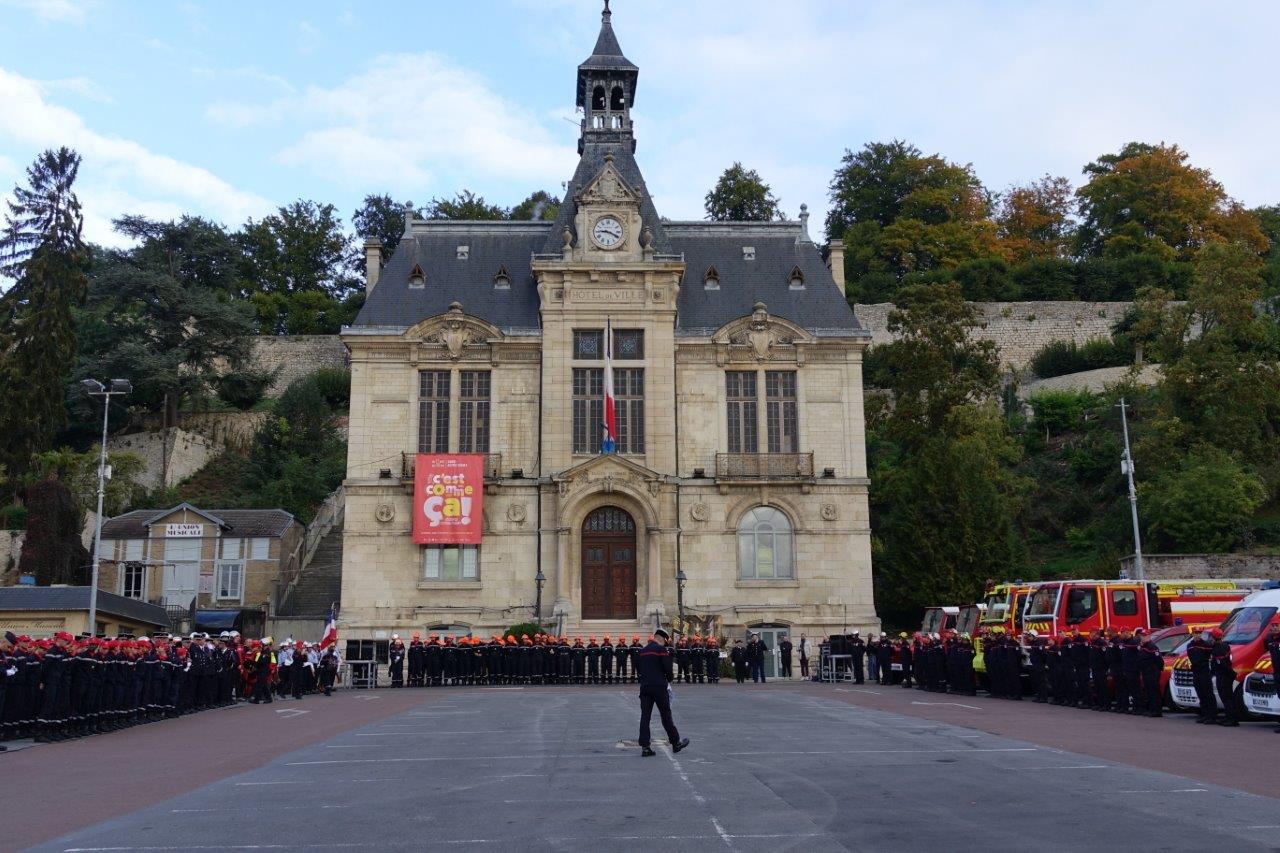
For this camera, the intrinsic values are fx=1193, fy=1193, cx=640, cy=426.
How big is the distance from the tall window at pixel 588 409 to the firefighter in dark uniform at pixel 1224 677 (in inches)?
966

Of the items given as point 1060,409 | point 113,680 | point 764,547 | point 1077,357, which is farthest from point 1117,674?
point 1077,357

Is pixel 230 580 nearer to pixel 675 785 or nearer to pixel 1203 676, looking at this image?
pixel 1203 676

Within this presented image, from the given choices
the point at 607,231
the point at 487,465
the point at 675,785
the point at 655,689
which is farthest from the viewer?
the point at 607,231

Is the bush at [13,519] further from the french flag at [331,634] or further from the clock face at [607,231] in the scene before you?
the clock face at [607,231]

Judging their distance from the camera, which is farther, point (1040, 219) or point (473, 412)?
point (1040, 219)

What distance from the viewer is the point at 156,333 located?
62406 millimetres

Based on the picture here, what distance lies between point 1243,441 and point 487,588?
29.7 m

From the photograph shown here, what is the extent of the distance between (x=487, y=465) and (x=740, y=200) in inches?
1467

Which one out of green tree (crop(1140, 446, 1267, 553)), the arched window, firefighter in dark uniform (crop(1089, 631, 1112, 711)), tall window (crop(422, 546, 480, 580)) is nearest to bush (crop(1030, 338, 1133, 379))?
green tree (crop(1140, 446, 1267, 553))

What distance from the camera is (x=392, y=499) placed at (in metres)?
41.2

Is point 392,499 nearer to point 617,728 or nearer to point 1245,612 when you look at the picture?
point 617,728

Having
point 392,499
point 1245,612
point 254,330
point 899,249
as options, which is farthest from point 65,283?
point 1245,612

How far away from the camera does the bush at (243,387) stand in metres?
64.0

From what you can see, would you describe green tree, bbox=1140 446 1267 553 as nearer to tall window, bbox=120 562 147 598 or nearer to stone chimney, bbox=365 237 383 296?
stone chimney, bbox=365 237 383 296
